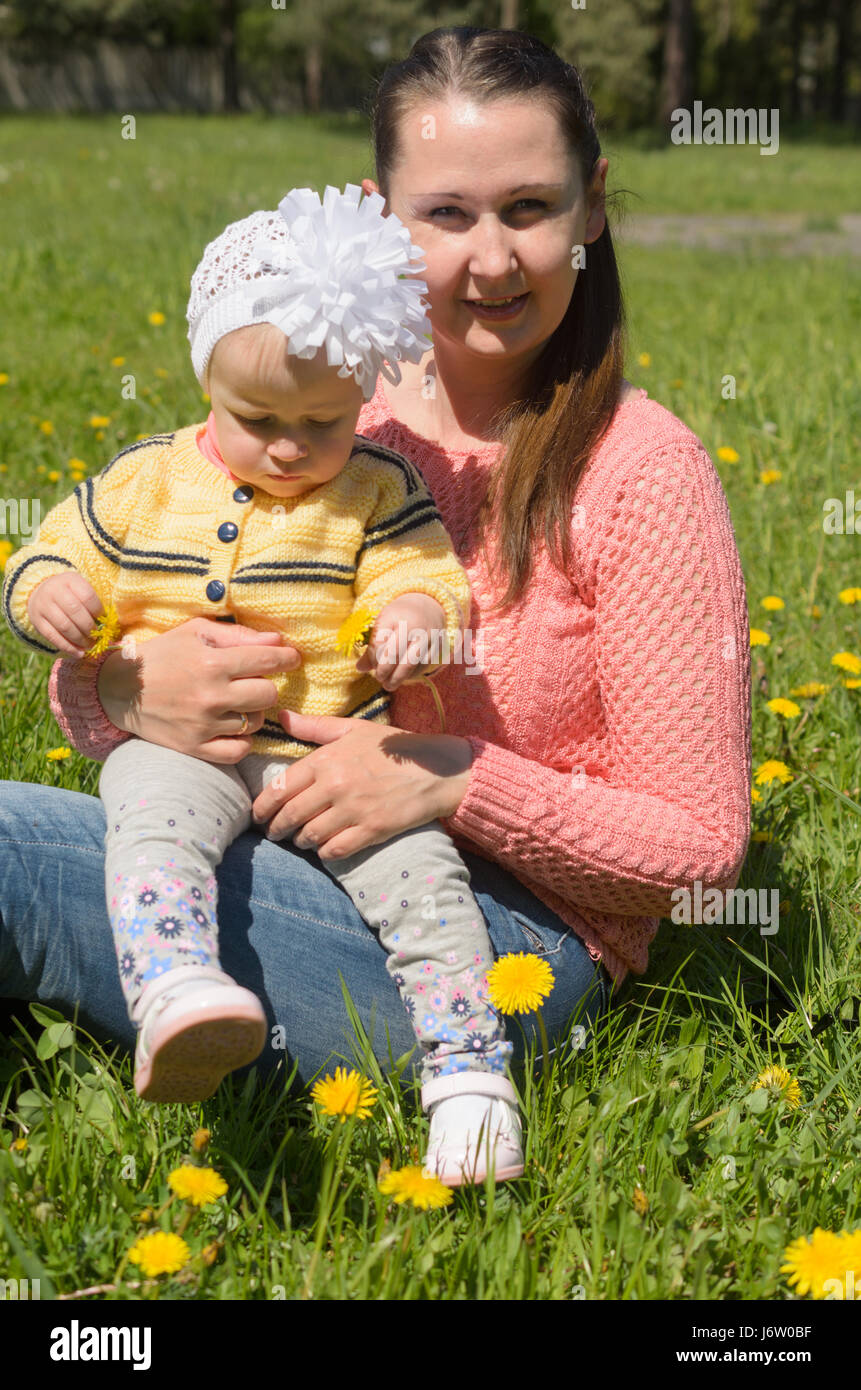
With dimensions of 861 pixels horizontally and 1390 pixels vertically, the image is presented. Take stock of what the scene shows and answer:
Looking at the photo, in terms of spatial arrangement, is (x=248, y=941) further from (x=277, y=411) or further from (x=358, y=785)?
(x=277, y=411)

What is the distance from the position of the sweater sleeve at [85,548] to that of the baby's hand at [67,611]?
0.16 ft

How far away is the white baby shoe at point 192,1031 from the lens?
4.70 ft

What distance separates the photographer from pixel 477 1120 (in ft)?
5.38

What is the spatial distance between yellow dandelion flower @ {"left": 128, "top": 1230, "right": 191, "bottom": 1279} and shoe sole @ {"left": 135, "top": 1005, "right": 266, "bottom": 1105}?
0.15 meters

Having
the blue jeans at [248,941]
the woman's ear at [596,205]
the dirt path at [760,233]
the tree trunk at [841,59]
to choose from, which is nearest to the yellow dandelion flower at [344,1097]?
the blue jeans at [248,941]

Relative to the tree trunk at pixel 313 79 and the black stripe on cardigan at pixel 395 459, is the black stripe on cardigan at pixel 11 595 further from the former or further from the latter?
the tree trunk at pixel 313 79

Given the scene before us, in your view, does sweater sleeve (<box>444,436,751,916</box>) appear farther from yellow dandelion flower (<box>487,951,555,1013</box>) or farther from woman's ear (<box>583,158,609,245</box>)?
woman's ear (<box>583,158,609,245</box>)

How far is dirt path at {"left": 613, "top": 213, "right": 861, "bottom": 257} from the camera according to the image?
11062 mm

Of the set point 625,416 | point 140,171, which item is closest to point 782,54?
point 140,171

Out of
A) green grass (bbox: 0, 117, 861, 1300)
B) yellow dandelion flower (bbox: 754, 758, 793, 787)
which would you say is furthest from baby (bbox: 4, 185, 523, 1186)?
yellow dandelion flower (bbox: 754, 758, 793, 787)

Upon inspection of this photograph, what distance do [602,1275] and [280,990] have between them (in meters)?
0.57

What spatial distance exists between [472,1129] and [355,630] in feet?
2.15

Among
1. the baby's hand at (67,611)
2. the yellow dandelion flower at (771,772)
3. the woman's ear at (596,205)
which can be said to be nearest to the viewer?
the baby's hand at (67,611)
